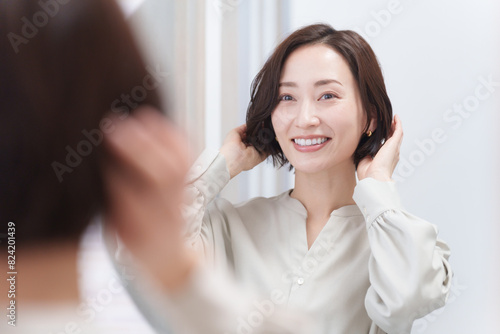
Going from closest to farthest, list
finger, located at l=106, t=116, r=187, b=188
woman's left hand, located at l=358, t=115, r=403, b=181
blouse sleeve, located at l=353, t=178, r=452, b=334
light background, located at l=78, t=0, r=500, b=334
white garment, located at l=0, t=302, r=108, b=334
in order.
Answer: finger, located at l=106, t=116, r=187, b=188, white garment, located at l=0, t=302, r=108, b=334, blouse sleeve, located at l=353, t=178, r=452, b=334, woman's left hand, located at l=358, t=115, r=403, b=181, light background, located at l=78, t=0, r=500, b=334

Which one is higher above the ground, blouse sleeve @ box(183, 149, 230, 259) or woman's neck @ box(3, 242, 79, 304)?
woman's neck @ box(3, 242, 79, 304)

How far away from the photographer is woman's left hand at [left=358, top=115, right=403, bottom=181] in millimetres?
1310

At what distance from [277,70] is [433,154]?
2.35 feet

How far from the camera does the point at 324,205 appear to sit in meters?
1.42

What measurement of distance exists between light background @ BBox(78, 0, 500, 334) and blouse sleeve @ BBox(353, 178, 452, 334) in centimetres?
58

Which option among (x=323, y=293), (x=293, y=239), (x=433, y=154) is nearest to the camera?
(x=323, y=293)

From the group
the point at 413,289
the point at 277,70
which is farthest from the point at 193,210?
the point at 413,289

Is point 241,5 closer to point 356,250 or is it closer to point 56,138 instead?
point 356,250

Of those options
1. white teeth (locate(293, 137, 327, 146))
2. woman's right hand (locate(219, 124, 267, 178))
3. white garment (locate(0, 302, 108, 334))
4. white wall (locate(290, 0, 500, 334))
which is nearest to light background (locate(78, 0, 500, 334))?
white wall (locate(290, 0, 500, 334))

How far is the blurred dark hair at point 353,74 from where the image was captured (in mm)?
1364

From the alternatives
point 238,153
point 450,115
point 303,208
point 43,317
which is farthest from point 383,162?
point 43,317

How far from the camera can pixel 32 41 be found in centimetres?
32

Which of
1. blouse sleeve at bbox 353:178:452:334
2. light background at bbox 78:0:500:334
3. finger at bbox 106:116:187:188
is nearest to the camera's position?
finger at bbox 106:116:187:188

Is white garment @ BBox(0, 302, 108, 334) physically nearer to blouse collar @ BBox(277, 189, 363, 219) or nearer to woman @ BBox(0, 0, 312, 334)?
woman @ BBox(0, 0, 312, 334)
